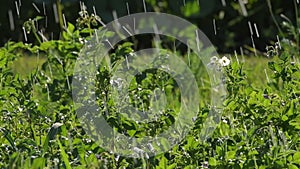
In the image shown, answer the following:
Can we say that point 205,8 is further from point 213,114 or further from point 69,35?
point 213,114

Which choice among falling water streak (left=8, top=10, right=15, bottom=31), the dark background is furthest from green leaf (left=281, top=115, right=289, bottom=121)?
falling water streak (left=8, top=10, right=15, bottom=31)

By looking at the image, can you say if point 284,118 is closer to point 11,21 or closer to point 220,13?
point 220,13

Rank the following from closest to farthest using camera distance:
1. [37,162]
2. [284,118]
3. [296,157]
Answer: [37,162]
[296,157]
[284,118]

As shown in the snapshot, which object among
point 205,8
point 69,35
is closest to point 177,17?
point 205,8

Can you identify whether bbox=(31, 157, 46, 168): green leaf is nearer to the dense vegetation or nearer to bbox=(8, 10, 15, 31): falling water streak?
the dense vegetation

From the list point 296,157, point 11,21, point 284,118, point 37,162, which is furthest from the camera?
point 11,21

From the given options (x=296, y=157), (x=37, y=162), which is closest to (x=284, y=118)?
(x=296, y=157)

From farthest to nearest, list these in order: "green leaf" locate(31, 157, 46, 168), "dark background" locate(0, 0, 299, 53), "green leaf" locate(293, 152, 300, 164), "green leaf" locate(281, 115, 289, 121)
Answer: "dark background" locate(0, 0, 299, 53) < "green leaf" locate(281, 115, 289, 121) < "green leaf" locate(293, 152, 300, 164) < "green leaf" locate(31, 157, 46, 168)

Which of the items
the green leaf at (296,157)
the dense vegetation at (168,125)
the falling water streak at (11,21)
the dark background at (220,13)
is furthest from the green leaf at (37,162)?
the falling water streak at (11,21)

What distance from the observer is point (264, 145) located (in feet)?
7.60

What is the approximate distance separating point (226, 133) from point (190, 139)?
0.20 m

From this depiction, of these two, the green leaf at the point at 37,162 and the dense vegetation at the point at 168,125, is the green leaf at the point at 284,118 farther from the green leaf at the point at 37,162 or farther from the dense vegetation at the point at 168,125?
the green leaf at the point at 37,162

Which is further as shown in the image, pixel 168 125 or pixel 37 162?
pixel 168 125

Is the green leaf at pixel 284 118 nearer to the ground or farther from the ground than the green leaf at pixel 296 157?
farther from the ground
